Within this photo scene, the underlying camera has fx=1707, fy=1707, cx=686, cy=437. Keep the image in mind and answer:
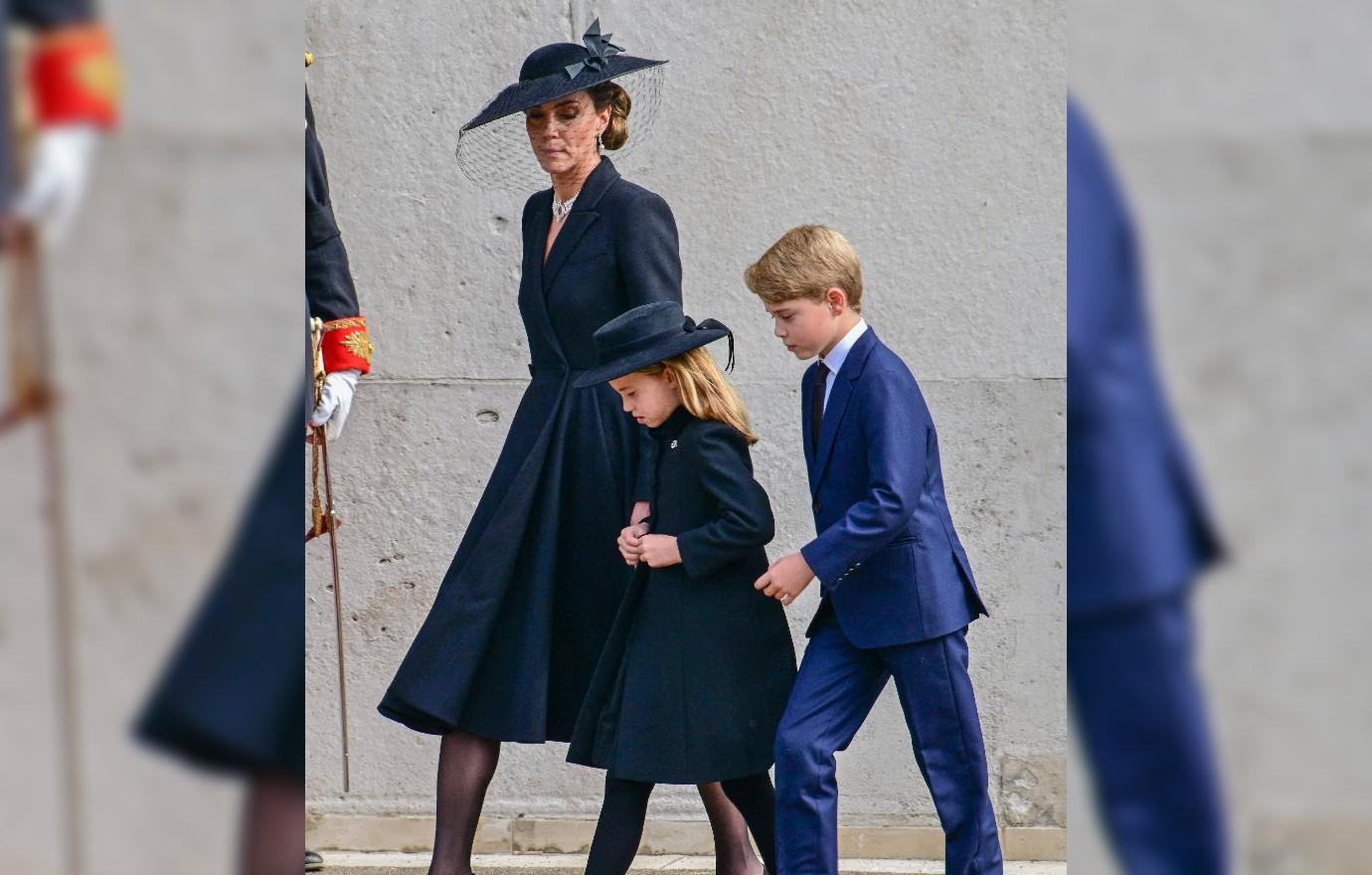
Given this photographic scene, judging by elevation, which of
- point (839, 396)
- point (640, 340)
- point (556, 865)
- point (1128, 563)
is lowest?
point (556, 865)

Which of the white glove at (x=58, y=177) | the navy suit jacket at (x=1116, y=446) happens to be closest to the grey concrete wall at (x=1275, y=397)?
the navy suit jacket at (x=1116, y=446)

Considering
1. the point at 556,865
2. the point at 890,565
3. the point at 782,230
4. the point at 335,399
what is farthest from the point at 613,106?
the point at 556,865

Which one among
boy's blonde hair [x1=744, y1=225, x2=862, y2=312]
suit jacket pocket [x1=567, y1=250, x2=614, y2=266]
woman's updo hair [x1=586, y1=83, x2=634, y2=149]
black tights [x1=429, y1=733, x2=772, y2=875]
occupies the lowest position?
black tights [x1=429, y1=733, x2=772, y2=875]

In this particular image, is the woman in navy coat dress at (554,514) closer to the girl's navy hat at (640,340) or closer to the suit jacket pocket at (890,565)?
the girl's navy hat at (640,340)

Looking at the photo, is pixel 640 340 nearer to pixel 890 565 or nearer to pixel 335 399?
pixel 890 565

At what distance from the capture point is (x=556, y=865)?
4438mm

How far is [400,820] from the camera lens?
4594 mm

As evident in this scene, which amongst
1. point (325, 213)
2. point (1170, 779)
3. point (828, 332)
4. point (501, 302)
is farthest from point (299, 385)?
point (501, 302)

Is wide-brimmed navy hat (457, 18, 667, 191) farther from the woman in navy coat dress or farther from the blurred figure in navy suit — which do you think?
the blurred figure in navy suit

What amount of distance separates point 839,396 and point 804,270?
0.25 metres

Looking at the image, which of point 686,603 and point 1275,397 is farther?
point 686,603

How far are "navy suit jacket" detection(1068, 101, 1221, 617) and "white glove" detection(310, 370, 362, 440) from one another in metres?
2.70

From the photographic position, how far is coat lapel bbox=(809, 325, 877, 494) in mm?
3057

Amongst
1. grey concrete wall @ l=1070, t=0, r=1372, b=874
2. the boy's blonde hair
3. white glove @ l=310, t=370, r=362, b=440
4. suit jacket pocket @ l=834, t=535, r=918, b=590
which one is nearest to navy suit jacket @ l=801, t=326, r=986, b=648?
suit jacket pocket @ l=834, t=535, r=918, b=590
